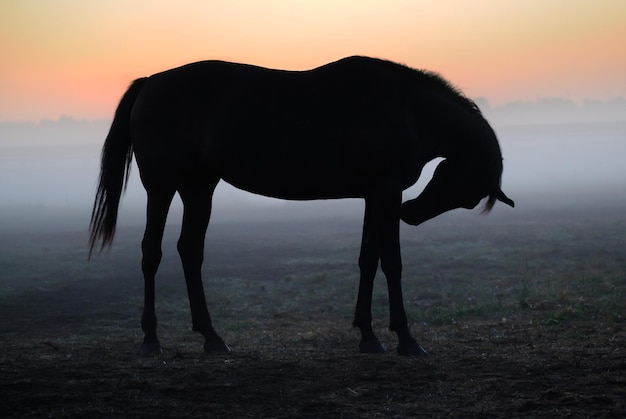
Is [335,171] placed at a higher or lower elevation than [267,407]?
higher

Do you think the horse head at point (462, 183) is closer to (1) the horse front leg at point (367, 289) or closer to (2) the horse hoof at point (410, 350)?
(1) the horse front leg at point (367, 289)

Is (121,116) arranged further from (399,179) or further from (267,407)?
(267,407)

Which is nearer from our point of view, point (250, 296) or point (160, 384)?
point (160, 384)

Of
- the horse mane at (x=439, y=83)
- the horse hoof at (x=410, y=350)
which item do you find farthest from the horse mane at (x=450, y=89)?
the horse hoof at (x=410, y=350)

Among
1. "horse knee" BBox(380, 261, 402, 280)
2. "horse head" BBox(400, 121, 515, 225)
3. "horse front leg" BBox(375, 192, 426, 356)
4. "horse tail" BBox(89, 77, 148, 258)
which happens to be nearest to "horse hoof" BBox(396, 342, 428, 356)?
"horse front leg" BBox(375, 192, 426, 356)

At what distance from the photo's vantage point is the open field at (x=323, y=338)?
5.65 metres

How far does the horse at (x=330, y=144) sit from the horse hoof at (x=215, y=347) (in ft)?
0.05

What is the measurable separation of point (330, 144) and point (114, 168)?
265 centimetres

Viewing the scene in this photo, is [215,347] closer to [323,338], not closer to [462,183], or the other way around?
[323,338]

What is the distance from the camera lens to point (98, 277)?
21000 mm

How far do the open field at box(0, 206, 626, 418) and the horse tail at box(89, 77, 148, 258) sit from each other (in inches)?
54.8

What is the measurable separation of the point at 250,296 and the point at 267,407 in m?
10.9

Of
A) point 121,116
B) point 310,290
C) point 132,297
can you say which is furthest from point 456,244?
point 121,116

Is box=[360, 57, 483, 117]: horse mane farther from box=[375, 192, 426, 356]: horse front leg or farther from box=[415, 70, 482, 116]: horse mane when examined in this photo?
box=[375, 192, 426, 356]: horse front leg
